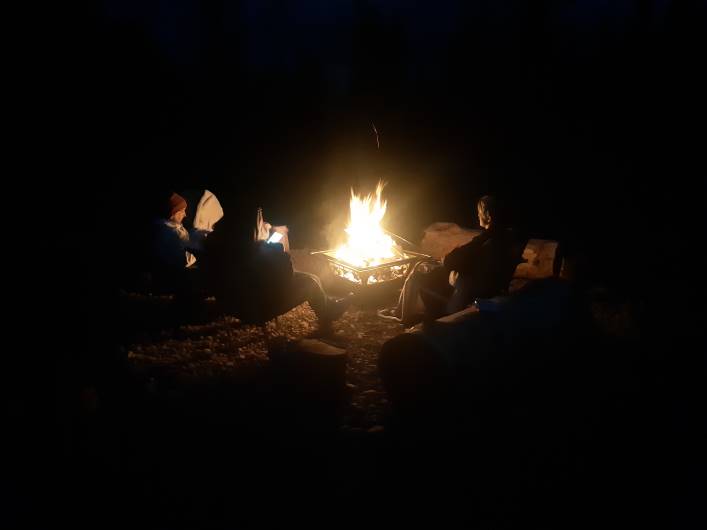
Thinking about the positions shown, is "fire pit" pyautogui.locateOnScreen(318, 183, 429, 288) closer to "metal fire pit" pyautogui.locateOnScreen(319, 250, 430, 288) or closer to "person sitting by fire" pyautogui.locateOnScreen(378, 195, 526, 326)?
"metal fire pit" pyautogui.locateOnScreen(319, 250, 430, 288)

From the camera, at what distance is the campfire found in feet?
22.7

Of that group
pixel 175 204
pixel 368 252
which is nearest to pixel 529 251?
pixel 368 252

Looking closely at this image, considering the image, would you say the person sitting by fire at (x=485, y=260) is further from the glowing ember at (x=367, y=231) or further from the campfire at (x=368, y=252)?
the glowing ember at (x=367, y=231)

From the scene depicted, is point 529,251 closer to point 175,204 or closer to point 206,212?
point 206,212

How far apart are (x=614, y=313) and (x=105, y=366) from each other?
618 cm

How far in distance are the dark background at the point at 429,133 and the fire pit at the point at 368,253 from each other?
1084 millimetres

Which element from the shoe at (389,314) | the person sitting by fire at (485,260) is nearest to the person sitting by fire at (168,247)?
the shoe at (389,314)

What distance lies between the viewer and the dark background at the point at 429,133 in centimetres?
644

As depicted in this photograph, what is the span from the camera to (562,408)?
4609mm

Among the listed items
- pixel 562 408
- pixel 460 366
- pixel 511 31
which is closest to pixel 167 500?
pixel 460 366

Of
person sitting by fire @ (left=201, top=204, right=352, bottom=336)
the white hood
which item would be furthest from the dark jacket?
the white hood

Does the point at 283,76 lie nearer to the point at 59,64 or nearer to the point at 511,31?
the point at 511,31

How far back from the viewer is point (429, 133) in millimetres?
15375

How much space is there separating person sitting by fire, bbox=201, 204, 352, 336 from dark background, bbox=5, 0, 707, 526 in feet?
1.01
